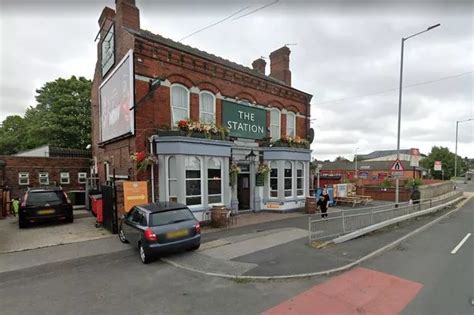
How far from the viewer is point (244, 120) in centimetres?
1427

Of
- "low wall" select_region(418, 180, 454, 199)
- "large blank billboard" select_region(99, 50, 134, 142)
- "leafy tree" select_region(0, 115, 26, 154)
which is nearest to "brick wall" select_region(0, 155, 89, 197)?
"large blank billboard" select_region(99, 50, 134, 142)

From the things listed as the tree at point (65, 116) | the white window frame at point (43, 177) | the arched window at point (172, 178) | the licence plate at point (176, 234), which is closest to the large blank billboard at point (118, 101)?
the arched window at point (172, 178)

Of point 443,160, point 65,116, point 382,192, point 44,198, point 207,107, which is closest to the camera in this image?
point 44,198

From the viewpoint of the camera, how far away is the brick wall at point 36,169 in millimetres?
16734

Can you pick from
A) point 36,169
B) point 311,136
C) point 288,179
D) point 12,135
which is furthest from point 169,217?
point 12,135

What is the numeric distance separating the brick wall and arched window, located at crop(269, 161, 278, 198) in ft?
45.8

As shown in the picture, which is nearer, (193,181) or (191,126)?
(191,126)

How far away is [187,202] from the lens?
10750mm

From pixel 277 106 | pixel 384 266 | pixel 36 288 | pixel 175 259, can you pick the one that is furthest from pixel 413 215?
pixel 36 288

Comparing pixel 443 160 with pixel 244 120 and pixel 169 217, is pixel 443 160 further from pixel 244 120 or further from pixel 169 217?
pixel 169 217

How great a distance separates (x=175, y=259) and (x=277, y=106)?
1183 cm

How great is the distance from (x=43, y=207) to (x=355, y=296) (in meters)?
11.6

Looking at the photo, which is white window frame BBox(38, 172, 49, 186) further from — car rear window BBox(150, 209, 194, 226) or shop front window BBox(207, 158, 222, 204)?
car rear window BBox(150, 209, 194, 226)

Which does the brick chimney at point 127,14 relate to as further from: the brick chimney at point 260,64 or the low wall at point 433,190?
the low wall at point 433,190
